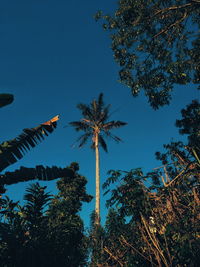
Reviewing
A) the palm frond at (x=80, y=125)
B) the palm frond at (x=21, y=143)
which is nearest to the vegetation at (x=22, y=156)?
the palm frond at (x=21, y=143)

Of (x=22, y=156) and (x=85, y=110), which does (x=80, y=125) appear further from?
(x=22, y=156)

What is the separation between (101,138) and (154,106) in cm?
1181

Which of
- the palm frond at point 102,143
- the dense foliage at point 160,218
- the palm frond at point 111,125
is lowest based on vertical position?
the dense foliage at point 160,218

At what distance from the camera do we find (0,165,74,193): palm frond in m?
5.88

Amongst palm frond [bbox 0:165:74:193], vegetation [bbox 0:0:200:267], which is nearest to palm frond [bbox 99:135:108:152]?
vegetation [bbox 0:0:200:267]

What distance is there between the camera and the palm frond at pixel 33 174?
5883 millimetres

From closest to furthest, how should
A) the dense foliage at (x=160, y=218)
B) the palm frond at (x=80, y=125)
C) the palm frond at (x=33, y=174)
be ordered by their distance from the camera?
the dense foliage at (x=160, y=218), the palm frond at (x=33, y=174), the palm frond at (x=80, y=125)

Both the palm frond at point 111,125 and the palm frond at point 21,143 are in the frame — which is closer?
the palm frond at point 21,143

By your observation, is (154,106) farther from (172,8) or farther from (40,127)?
(40,127)

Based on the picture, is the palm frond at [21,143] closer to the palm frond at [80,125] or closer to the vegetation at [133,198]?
the vegetation at [133,198]

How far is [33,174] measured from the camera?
6.01 meters

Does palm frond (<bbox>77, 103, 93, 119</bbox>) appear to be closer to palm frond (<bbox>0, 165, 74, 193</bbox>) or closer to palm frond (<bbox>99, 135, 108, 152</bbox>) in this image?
palm frond (<bbox>99, 135, 108, 152</bbox>)

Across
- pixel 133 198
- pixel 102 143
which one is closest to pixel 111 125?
pixel 102 143

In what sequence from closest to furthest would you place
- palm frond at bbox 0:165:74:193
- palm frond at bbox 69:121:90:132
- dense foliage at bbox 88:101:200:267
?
dense foliage at bbox 88:101:200:267 → palm frond at bbox 0:165:74:193 → palm frond at bbox 69:121:90:132
